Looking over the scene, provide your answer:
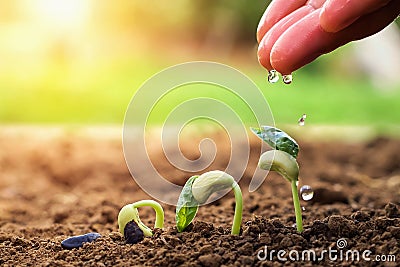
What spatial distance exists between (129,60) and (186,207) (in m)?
6.79

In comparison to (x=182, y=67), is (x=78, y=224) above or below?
below

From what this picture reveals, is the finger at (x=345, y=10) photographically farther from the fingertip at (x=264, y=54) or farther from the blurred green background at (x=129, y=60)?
the blurred green background at (x=129, y=60)

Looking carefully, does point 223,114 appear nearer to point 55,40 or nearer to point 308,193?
point 308,193

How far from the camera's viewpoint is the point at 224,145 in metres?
3.39

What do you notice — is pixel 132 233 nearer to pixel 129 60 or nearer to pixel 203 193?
pixel 203 193

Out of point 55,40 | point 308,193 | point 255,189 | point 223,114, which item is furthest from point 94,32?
point 308,193

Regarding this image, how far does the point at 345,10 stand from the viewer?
130cm

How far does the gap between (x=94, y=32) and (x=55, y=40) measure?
1.05 m

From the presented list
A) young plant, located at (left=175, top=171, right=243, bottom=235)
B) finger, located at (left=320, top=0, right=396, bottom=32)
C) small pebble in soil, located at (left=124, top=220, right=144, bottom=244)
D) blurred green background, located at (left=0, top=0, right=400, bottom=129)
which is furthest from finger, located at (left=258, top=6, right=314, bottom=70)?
blurred green background, located at (left=0, top=0, right=400, bottom=129)

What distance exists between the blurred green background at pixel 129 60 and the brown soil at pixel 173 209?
3.77 ft

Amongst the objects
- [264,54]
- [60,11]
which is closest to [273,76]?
[264,54]

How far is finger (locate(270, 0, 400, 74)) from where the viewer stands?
139 cm

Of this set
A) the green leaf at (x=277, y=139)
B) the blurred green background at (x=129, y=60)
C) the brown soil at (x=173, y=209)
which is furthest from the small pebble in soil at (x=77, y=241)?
the blurred green background at (x=129, y=60)

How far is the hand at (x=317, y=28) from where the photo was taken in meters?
1.31
